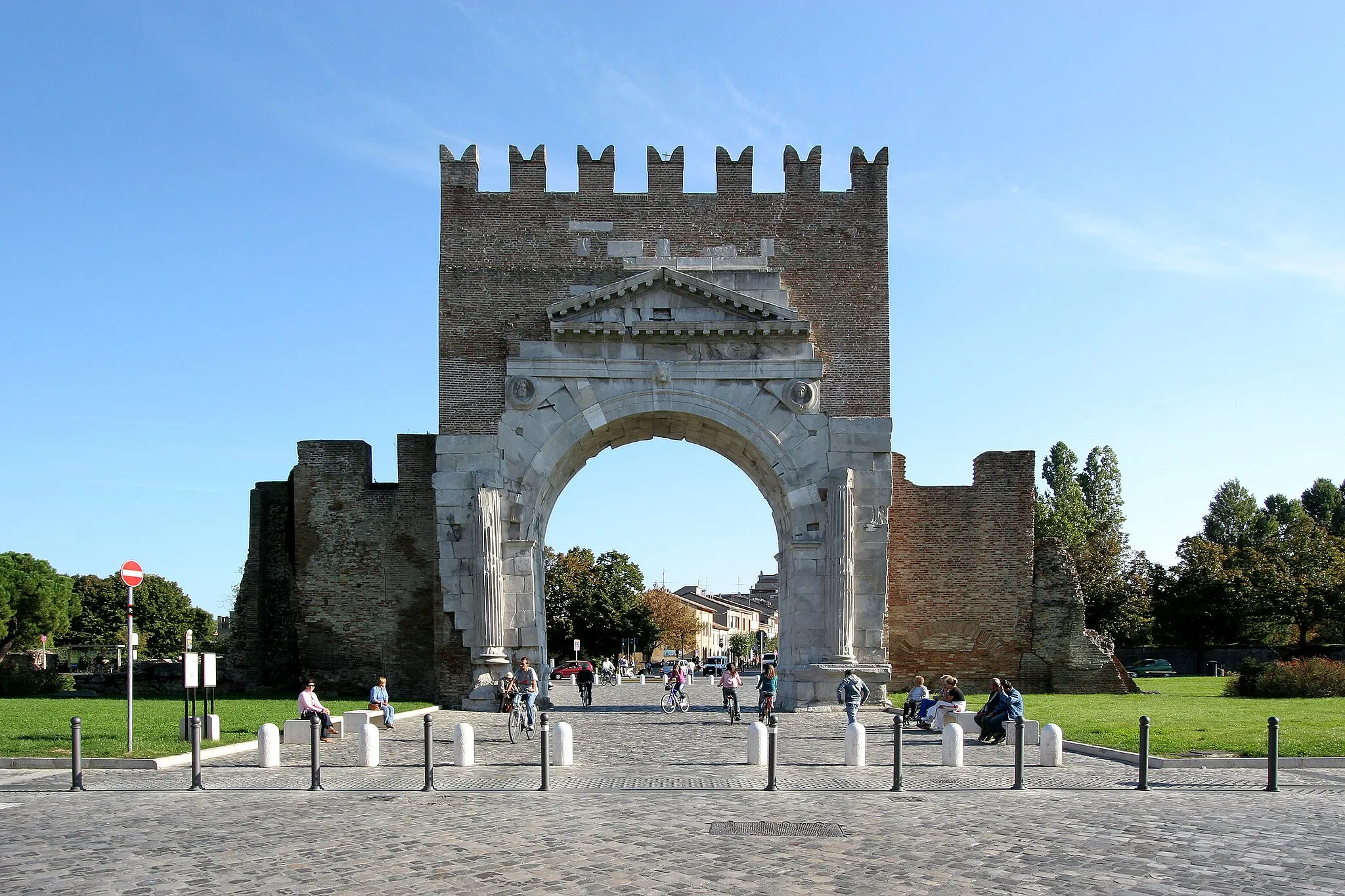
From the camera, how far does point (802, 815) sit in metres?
10.9

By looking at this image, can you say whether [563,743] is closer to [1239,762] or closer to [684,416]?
[1239,762]

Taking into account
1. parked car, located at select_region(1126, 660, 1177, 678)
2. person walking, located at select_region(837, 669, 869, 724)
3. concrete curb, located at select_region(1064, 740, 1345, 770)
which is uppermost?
concrete curb, located at select_region(1064, 740, 1345, 770)

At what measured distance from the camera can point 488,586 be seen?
24.7 m

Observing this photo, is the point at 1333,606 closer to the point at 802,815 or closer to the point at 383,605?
the point at 383,605

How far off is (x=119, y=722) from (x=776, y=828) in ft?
47.1

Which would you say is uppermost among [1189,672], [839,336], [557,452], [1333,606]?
[839,336]

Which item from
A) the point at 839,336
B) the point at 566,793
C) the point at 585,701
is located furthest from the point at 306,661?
the point at 566,793

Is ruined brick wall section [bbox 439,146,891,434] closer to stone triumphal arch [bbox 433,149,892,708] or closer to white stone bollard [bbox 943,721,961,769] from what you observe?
stone triumphal arch [bbox 433,149,892,708]

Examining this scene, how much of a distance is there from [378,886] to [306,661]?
68.2ft

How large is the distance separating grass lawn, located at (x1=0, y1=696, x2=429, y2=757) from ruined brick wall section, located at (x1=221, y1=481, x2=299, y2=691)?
210 cm

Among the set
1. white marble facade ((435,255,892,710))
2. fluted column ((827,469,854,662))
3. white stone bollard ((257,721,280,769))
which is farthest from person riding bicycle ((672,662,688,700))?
white stone bollard ((257,721,280,769))

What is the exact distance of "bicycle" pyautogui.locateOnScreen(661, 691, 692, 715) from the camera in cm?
2662

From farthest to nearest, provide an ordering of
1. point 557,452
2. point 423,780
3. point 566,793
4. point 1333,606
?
point 1333,606 → point 557,452 → point 423,780 → point 566,793

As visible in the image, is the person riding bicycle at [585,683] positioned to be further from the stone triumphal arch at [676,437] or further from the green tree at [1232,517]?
the green tree at [1232,517]
